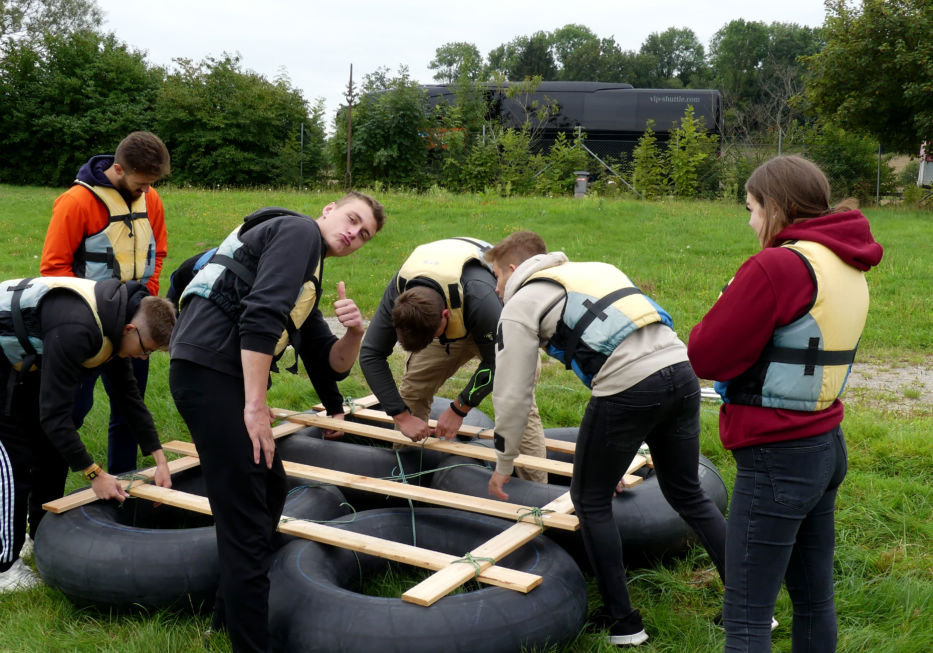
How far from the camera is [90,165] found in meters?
4.26

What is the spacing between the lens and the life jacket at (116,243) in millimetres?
4191

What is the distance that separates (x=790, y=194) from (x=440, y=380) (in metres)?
2.76

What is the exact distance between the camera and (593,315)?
2.84 m

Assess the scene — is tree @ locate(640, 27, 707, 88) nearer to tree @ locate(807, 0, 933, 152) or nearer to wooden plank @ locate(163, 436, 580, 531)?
tree @ locate(807, 0, 933, 152)

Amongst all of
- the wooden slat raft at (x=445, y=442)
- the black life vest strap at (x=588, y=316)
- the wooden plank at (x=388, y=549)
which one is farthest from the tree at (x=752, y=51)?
the wooden plank at (x=388, y=549)

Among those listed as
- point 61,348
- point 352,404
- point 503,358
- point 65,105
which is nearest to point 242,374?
point 503,358

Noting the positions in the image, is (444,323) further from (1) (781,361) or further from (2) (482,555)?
(1) (781,361)

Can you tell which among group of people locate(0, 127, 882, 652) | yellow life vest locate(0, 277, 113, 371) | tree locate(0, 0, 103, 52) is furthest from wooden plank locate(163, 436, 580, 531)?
tree locate(0, 0, 103, 52)

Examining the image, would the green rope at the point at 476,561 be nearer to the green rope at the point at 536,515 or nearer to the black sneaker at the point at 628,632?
the green rope at the point at 536,515

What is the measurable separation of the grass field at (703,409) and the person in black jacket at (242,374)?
0.52 m

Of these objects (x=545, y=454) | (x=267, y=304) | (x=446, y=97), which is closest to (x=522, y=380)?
(x=267, y=304)

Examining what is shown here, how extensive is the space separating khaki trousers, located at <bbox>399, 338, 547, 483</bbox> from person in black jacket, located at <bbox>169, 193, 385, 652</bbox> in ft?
5.39

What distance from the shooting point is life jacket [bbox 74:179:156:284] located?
4191 millimetres

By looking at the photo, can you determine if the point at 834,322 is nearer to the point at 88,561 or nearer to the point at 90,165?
the point at 88,561
